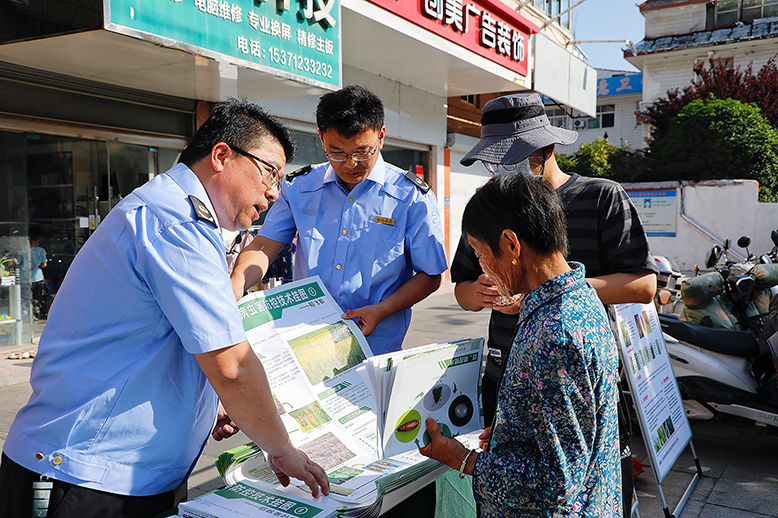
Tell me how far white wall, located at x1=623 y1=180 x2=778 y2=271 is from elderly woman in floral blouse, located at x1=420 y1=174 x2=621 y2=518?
13.6 metres

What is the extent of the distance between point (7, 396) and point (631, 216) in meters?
5.09

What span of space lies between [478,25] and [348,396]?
27.5 ft

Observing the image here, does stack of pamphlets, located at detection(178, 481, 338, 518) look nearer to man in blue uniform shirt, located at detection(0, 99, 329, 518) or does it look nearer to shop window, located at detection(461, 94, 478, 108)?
man in blue uniform shirt, located at detection(0, 99, 329, 518)

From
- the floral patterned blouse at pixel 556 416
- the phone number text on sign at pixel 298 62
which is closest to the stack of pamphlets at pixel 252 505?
the floral patterned blouse at pixel 556 416

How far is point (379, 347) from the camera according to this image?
2068mm

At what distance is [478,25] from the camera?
885cm

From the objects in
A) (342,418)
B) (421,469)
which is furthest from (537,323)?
(342,418)

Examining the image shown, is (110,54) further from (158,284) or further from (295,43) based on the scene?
(158,284)

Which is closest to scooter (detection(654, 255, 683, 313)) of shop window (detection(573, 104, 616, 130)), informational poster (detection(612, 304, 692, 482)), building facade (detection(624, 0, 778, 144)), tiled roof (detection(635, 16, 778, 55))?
informational poster (detection(612, 304, 692, 482))

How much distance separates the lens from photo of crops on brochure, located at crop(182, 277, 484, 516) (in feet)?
4.77

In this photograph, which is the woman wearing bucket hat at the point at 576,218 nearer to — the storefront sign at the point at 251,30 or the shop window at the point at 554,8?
the storefront sign at the point at 251,30

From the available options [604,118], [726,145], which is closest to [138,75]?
[726,145]

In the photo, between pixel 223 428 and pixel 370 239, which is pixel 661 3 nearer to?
pixel 370 239

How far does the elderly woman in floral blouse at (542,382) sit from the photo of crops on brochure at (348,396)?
237 millimetres
